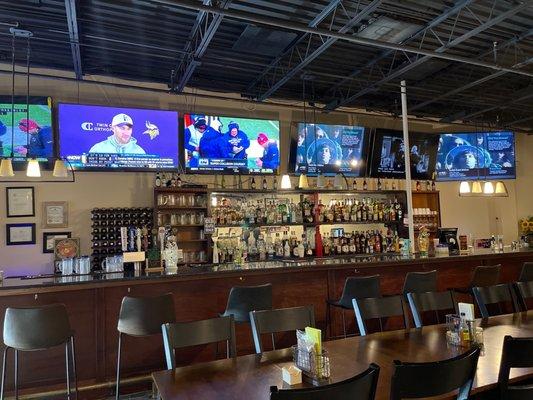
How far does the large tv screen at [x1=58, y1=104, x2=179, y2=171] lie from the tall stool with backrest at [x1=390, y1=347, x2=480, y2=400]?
5.13m

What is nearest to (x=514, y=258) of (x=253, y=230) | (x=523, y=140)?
(x=253, y=230)

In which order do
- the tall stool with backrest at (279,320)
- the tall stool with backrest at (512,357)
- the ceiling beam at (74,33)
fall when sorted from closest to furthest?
the tall stool with backrest at (512,357), the tall stool with backrest at (279,320), the ceiling beam at (74,33)

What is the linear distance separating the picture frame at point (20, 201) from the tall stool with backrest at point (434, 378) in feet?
19.4

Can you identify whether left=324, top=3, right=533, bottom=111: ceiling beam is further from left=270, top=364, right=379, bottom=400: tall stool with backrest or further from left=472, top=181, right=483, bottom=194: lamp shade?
left=270, top=364, right=379, bottom=400: tall stool with backrest

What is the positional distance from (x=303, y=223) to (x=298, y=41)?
3088mm

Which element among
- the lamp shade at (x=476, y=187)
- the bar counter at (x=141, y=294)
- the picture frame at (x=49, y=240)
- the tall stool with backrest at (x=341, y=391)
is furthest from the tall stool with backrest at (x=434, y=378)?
the lamp shade at (x=476, y=187)

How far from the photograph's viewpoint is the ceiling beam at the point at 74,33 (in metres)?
4.19

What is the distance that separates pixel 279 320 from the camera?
278cm

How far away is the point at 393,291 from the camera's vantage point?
517 centimetres

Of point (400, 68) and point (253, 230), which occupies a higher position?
point (400, 68)

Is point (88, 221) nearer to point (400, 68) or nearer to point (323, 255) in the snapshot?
point (323, 255)

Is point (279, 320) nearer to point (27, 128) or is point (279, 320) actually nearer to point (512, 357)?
point (512, 357)

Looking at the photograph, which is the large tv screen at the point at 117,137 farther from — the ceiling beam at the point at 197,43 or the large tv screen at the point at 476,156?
the large tv screen at the point at 476,156

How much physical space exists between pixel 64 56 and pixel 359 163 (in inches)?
197
